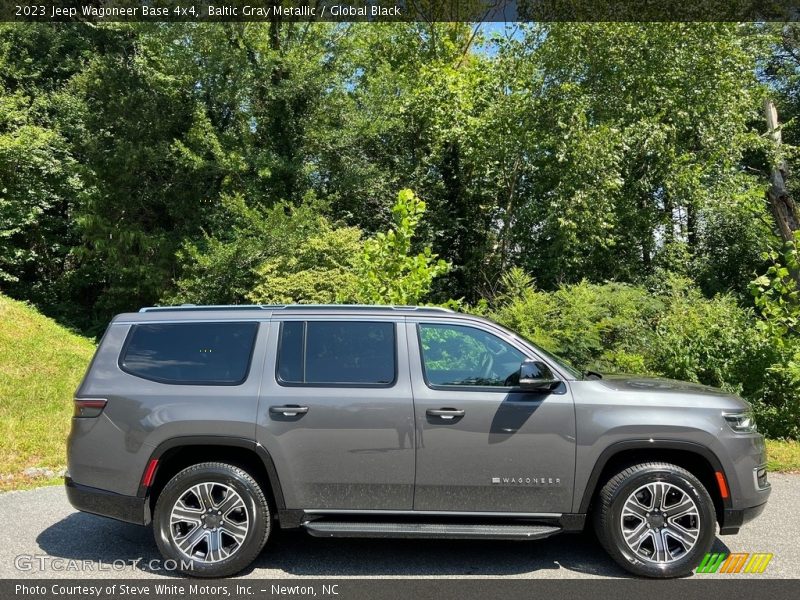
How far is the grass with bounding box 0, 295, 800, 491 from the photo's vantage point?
311 inches

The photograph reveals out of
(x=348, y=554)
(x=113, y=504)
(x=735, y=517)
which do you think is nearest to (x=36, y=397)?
(x=113, y=504)

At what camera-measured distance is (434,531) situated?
15.0ft

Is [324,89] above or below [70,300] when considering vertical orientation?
above

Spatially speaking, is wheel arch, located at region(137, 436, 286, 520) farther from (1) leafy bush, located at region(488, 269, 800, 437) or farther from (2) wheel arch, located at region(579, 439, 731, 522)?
(1) leafy bush, located at region(488, 269, 800, 437)

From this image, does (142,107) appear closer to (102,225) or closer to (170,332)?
(102,225)

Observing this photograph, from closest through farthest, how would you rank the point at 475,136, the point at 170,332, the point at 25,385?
the point at 170,332, the point at 25,385, the point at 475,136

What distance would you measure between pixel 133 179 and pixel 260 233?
5.97 meters

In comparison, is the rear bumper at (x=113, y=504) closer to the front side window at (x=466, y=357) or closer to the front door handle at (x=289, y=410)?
the front door handle at (x=289, y=410)

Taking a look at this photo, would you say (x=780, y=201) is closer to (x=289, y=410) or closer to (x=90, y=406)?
(x=289, y=410)

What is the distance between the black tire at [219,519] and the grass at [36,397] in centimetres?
350

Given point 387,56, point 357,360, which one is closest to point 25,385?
point 357,360

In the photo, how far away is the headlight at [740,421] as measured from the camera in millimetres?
4766

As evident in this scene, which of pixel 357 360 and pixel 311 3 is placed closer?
pixel 357 360

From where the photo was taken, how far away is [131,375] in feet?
16.1
